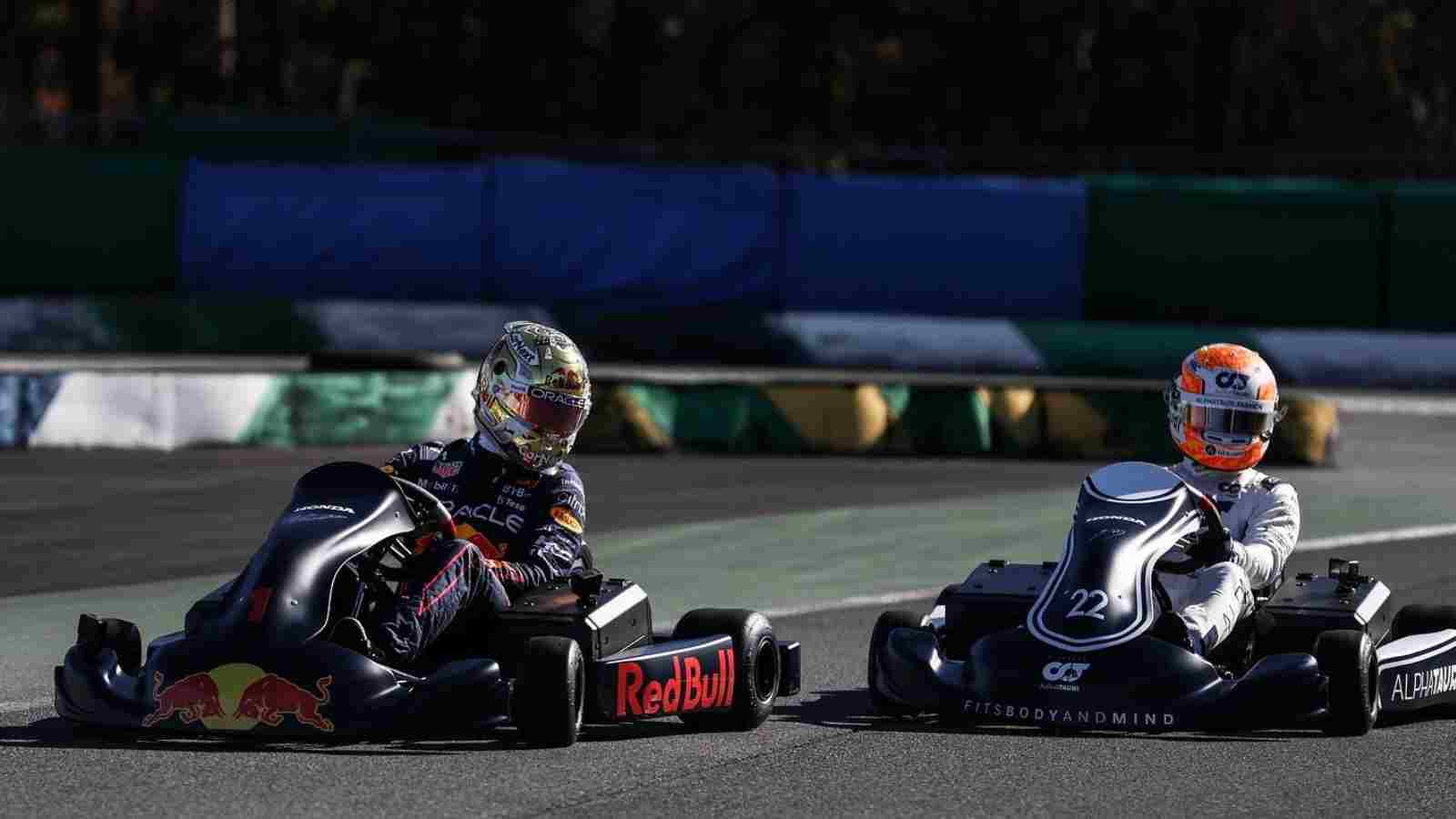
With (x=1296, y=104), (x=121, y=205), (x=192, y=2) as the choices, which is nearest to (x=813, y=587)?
(x=121, y=205)

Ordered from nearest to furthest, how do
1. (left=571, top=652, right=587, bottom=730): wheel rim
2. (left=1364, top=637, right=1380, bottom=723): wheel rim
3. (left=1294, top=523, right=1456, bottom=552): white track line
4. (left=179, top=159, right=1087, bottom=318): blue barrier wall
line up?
(left=571, top=652, right=587, bottom=730): wheel rim
(left=1364, top=637, right=1380, bottom=723): wheel rim
(left=1294, top=523, right=1456, bottom=552): white track line
(left=179, top=159, right=1087, bottom=318): blue barrier wall

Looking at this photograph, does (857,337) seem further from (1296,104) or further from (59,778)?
(59,778)

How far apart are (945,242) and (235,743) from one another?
16.2m

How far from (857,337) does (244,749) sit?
16.4 meters

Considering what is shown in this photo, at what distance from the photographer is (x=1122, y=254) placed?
2208cm

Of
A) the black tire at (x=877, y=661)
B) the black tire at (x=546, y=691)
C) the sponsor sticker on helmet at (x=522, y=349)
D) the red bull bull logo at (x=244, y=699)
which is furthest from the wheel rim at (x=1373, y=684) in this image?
the red bull bull logo at (x=244, y=699)

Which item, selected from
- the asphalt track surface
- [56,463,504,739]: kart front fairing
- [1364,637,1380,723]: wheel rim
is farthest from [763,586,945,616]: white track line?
[56,463,504,739]: kart front fairing

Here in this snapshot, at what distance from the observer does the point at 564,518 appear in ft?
24.6

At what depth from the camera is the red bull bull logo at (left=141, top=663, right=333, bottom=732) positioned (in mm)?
6418

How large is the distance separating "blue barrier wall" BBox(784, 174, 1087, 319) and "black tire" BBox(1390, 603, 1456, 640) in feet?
47.0

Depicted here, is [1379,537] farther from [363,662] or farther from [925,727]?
[363,662]

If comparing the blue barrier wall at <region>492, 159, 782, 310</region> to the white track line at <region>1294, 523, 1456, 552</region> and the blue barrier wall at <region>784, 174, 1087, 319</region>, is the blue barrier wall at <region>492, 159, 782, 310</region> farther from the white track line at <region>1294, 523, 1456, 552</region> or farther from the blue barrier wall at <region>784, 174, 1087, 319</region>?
the white track line at <region>1294, 523, 1456, 552</region>

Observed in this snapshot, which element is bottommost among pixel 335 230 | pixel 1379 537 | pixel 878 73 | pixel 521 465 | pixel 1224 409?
pixel 1379 537

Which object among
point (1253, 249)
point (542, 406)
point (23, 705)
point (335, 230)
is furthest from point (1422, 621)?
point (335, 230)
